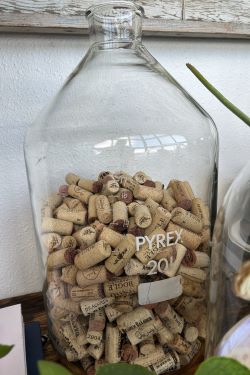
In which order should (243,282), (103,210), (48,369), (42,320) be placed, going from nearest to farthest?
(48,369), (243,282), (103,210), (42,320)

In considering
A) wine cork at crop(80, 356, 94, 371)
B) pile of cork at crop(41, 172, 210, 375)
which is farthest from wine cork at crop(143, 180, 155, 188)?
wine cork at crop(80, 356, 94, 371)

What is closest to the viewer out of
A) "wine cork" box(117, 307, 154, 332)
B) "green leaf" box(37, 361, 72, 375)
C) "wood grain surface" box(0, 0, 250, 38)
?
"green leaf" box(37, 361, 72, 375)

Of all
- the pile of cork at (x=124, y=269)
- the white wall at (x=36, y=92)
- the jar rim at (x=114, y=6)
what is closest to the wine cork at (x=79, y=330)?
the pile of cork at (x=124, y=269)

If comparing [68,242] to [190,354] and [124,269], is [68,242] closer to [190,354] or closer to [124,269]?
[124,269]

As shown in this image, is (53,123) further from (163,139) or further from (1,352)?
(1,352)

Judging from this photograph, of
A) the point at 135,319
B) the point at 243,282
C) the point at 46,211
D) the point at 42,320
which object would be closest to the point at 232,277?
the point at 243,282

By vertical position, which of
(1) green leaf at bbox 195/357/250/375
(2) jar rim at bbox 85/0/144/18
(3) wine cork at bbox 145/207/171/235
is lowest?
(3) wine cork at bbox 145/207/171/235

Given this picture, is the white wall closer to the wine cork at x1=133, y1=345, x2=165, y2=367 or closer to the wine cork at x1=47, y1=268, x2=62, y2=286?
the wine cork at x1=47, y1=268, x2=62, y2=286

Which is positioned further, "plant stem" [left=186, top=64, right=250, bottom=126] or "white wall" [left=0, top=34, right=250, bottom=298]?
"white wall" [left=0, top=34, right=250, bottom=298]
